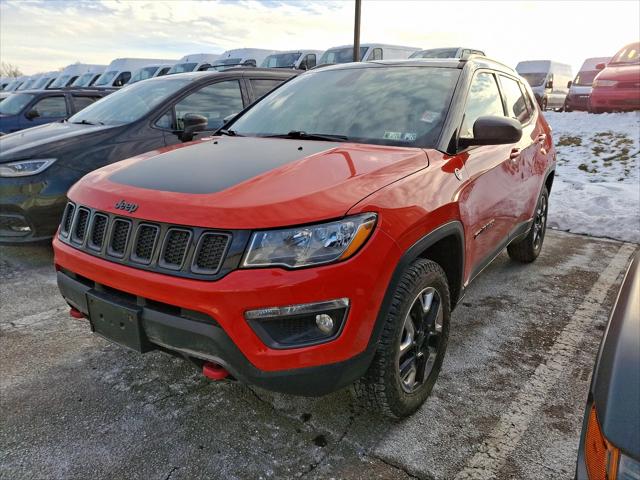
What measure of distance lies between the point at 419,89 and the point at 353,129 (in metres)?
0.49

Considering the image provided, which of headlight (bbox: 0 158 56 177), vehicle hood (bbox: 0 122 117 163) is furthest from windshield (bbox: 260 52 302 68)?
headlight (bbox: 0 158 56 177)

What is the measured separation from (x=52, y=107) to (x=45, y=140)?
486 centimetres

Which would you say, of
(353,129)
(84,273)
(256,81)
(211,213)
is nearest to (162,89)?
(256,81)

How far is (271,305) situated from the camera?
70.1 inches

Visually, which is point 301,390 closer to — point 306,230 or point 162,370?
point 306,230

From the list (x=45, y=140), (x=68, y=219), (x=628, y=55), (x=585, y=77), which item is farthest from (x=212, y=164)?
(x=585, y=77)

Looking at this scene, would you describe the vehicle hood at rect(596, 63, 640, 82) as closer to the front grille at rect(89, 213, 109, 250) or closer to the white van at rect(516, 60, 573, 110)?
the white van at rect(516, 60, 573, 110)

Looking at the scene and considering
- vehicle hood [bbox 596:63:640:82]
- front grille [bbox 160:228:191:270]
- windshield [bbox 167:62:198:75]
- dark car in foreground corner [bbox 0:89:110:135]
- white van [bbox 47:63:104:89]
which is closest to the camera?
front grille [bbox 160:228:191:270]

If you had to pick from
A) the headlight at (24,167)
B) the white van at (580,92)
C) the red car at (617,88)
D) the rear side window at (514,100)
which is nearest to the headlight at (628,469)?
the rear side window at (514,100)

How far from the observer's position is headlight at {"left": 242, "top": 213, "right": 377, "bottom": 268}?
5.96 ft

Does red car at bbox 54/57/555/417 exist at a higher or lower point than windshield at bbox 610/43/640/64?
lower

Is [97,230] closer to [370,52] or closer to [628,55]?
[628,55]

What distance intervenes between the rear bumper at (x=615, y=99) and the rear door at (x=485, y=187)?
8.33 metres

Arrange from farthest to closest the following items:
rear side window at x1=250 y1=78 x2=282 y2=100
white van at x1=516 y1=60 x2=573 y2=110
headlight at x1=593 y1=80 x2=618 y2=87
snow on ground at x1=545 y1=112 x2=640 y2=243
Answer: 1. white van at x1=516 y1=60 x2=573 y2=110
2. headlight at x1=593 y1=80 x2=618 y2=87
3. snow on ground at x1=545 y1=112 x2=640 y2=243
4. rear side window at x1=250 y1=78 x2=282 y2=100
